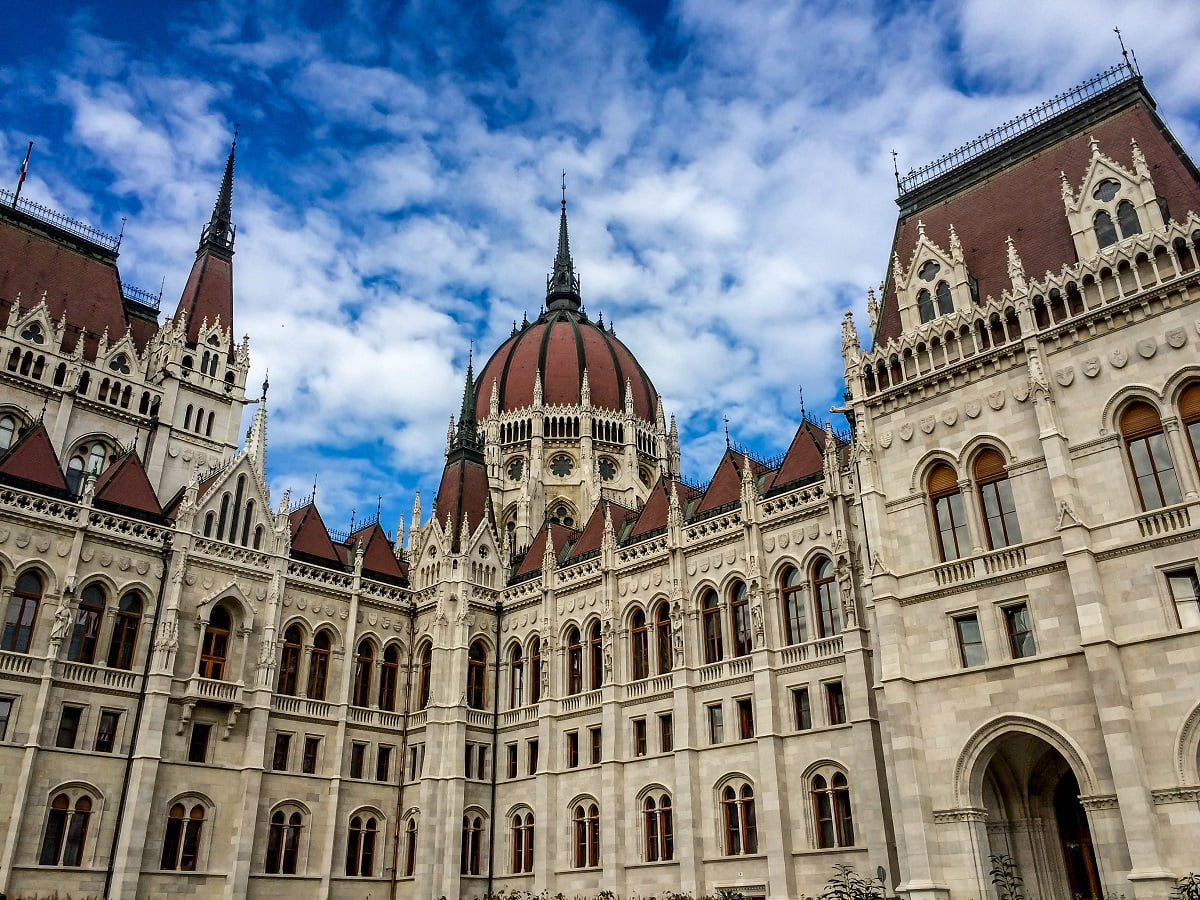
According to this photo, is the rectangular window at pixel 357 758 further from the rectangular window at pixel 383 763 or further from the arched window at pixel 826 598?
the arched window at pixel 826 598

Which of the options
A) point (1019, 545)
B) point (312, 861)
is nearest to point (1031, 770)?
point (1019, 545)

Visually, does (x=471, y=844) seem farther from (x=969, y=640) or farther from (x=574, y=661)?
(x=969, y=640)

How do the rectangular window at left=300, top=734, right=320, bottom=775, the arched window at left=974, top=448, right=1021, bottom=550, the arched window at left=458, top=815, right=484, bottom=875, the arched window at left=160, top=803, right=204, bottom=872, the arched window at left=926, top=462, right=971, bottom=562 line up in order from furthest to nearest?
the arched window at left=458, top=815, right=484, bottom=875 → the rectangular window at left=300, top=734, right=320, bottom=775 → the arched window at left=160, top=803, right=204, bottom=872 → the arched window at left=926, top=462, right=971, bottom=562 → the arched window at left=974, top=448, right=1021, bottom=550

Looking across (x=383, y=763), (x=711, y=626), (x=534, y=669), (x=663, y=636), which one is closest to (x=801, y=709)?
(x=711, y=626)

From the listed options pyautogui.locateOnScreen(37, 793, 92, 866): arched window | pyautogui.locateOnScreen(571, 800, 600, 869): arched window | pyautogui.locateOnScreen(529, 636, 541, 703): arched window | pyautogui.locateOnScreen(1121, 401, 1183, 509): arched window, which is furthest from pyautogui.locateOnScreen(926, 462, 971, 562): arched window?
pyautogui.locateOnScreen(37, 793, 92, 866): arched window

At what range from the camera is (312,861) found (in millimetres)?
35125

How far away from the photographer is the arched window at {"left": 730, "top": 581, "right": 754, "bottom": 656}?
32312mm

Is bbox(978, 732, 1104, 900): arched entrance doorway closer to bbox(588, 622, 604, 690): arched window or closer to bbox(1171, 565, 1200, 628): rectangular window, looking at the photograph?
bbox(1171, 565, 1200, 628): rectangular window

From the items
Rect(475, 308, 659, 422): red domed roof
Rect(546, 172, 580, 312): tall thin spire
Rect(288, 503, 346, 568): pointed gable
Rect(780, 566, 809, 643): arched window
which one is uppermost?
Rect(546, 172, 580, 312): tall thin spire

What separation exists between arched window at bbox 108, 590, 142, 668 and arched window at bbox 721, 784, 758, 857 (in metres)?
20.5

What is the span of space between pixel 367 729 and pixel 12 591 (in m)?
13.8

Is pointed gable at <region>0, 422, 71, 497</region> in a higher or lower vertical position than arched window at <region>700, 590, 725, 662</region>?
higher

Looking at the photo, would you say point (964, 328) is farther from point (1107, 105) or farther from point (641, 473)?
point (641, 473)

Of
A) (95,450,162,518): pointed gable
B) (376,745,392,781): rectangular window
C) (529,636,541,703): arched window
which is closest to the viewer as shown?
(95,450,162,518): pointed gable
